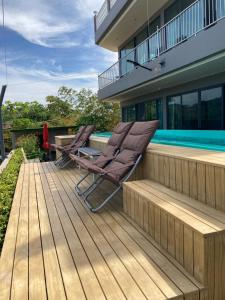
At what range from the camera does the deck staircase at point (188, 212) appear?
5.77ft

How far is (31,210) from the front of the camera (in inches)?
136

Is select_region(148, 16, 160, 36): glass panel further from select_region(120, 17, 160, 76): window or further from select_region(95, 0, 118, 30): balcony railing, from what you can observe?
select_region(95, 0, 118, 30): balcony railing


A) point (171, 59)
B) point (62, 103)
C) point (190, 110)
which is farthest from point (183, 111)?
point (62, 103)

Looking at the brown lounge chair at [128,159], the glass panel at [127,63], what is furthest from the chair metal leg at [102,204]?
the glass panel at [127,63]

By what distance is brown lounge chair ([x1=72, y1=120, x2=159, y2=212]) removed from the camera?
3.26 m

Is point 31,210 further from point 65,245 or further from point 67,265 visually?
point 67,265

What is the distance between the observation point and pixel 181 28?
7.73m

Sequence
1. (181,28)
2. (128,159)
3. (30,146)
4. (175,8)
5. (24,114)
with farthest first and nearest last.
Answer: (24,114) < (30,146) < (175,8) < (181,28) < (128,159)

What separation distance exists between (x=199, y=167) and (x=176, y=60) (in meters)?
5.86

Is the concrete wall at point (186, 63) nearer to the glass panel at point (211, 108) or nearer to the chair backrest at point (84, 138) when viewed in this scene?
the glass panel at point (211, 108)

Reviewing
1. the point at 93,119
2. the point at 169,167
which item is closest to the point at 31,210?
the point at 169,167

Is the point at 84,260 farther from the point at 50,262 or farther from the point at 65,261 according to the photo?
the point at 50,262

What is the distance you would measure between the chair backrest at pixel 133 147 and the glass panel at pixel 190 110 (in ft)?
18.8

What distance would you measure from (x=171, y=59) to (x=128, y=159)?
17.2 feet
